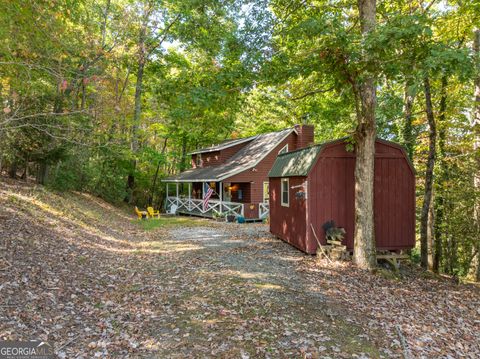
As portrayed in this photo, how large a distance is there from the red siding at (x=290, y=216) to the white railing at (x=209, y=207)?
695cm

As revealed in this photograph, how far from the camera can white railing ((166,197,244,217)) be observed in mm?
21000

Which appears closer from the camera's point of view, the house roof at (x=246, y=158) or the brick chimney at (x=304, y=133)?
the house roof at (x=246, y=158)

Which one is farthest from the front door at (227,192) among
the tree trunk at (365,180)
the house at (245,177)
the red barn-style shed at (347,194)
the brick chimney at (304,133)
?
the tree trunk at (365,180)

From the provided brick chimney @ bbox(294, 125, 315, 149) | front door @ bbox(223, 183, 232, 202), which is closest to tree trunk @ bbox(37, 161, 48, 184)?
front door @ bbox(223, 183, 232, 202)

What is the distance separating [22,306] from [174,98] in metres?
5.70

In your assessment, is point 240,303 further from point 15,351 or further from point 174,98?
point 174,98

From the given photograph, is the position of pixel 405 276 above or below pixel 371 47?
below

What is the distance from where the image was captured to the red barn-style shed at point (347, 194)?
10.3 metres

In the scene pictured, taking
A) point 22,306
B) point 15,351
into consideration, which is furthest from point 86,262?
point 15,351

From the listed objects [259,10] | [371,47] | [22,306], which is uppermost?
[259,10]

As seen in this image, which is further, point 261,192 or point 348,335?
point 261,192

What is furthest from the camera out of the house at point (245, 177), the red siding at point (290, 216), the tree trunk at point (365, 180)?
the house at point (245, 177)

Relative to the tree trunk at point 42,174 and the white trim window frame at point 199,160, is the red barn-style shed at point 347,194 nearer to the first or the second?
the tree trunk at point 42,174

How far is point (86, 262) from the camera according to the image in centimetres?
804
